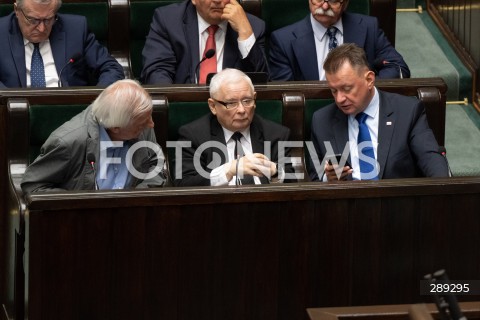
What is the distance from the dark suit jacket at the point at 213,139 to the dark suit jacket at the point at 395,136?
0.10 m

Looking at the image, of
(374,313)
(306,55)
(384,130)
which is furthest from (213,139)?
(374,313)

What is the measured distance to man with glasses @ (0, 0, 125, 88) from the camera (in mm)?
3756

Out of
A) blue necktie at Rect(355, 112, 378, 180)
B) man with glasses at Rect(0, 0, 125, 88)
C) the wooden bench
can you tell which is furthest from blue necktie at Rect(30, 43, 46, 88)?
blue necktie at Rect(355, 112, 378, 180)

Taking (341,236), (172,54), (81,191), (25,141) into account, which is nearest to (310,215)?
(341,236)

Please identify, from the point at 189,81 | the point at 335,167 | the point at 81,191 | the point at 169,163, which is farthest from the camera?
the point at 189,81

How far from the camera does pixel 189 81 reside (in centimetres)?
386

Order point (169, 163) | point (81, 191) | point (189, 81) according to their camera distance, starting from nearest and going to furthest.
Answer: point (81, 191), point (169, 163), point (189, 81)

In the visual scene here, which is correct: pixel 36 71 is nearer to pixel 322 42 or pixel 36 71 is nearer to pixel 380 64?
pixel 322 42

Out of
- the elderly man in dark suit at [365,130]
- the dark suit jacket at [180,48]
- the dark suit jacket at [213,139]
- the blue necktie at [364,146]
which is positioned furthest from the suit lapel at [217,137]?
the dark suit jacket at [180,48]

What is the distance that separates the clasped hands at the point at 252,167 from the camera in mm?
3182

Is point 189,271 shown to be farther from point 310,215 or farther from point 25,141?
point 25,141

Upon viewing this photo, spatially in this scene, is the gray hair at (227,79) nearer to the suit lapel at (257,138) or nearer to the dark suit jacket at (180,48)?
the suit lapel at (257,138)

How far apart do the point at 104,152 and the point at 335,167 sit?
562 millimetres

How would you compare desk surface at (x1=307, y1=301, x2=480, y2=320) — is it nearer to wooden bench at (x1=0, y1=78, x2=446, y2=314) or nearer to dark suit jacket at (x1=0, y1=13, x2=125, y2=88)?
wooden bench at (x1=0, y1=78, x2=446, y2=314)
